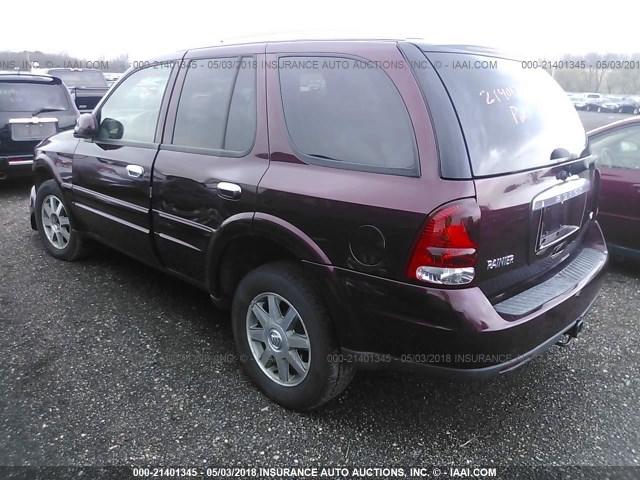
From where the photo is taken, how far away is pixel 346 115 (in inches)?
89.7

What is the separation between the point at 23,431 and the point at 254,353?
1.16 metres

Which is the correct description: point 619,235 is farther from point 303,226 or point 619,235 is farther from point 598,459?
point 303,226

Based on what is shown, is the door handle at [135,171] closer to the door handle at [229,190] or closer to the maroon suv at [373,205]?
the maroon suv at [373,205]

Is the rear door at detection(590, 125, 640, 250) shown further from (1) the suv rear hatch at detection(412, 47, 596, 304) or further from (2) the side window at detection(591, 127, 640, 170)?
(1) the suv rear hatch at detection(412, 47, 596, 304)

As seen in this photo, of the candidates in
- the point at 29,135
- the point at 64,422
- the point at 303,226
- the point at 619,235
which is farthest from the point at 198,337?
the point at 29,135

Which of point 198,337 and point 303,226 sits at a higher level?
point 303,226

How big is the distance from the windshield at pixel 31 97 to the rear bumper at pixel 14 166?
65 centimetres

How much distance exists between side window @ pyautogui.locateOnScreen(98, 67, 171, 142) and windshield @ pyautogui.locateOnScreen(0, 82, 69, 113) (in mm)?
4047

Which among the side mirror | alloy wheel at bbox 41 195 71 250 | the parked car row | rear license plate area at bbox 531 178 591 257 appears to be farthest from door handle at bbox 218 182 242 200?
the parked car row

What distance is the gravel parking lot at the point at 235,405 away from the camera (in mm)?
2338

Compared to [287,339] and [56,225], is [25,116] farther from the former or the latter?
[287,339]

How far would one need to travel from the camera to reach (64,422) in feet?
8.18

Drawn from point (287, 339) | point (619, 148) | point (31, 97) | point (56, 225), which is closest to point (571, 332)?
point (287, 339)

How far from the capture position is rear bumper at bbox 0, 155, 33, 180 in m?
6.72
